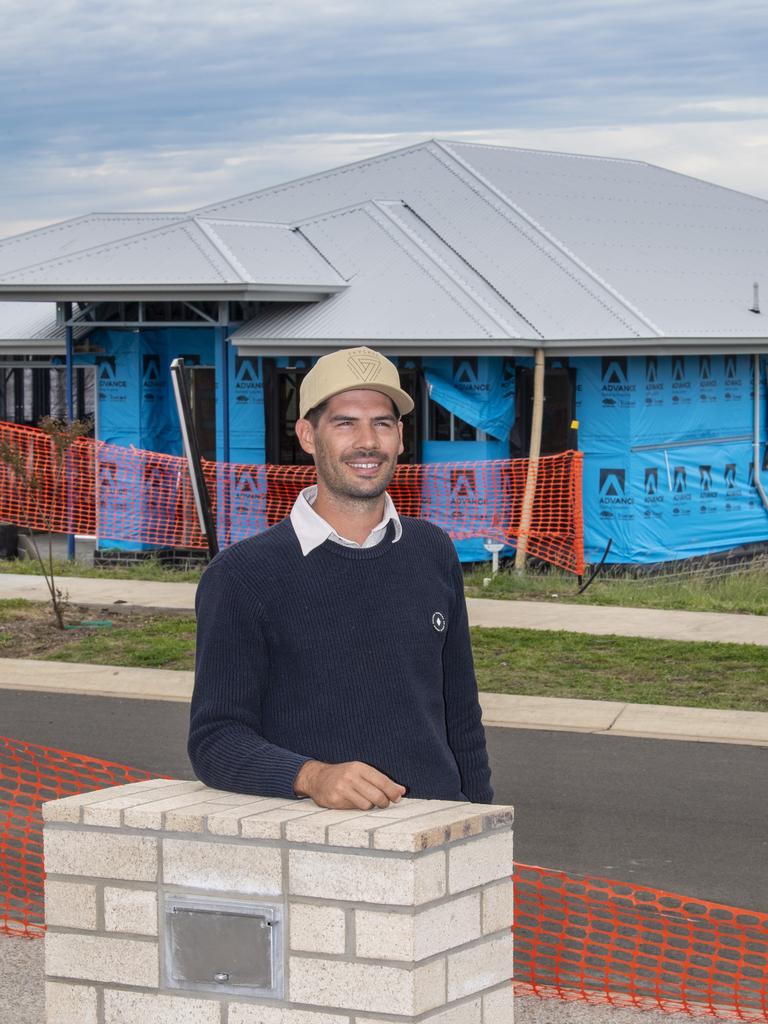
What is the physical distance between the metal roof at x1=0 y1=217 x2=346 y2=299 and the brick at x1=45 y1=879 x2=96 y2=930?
1534cm

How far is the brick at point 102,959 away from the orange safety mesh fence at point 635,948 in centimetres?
288

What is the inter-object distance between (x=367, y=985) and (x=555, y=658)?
1066cm

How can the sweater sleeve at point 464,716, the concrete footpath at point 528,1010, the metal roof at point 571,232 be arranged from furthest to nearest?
the metal roof at point 571,232, the concrete footpath at point 528,1010, the sweater sleeve at point 464,716

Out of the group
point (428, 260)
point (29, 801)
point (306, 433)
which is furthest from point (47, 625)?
point (306, 433)

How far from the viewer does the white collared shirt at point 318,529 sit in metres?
4.08

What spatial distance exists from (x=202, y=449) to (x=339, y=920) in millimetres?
17674

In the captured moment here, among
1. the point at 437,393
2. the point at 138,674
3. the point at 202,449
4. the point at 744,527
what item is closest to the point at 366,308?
the point at 437,393

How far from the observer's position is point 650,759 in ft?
36.0

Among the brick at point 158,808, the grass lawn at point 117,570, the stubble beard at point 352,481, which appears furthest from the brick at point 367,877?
the grass lawn at point 117,570

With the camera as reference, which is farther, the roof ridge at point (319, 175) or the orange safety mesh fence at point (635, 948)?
the roof ridge at point (319, 175)

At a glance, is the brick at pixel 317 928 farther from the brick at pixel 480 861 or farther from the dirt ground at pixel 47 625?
the dirt ground at pixel 47 625

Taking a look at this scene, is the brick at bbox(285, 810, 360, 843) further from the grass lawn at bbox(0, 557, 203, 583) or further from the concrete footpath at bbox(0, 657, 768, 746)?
the grass lawn at bbox(0, 557, 203, 583)

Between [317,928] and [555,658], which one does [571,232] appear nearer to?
[555,658]

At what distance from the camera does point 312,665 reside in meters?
4.01
